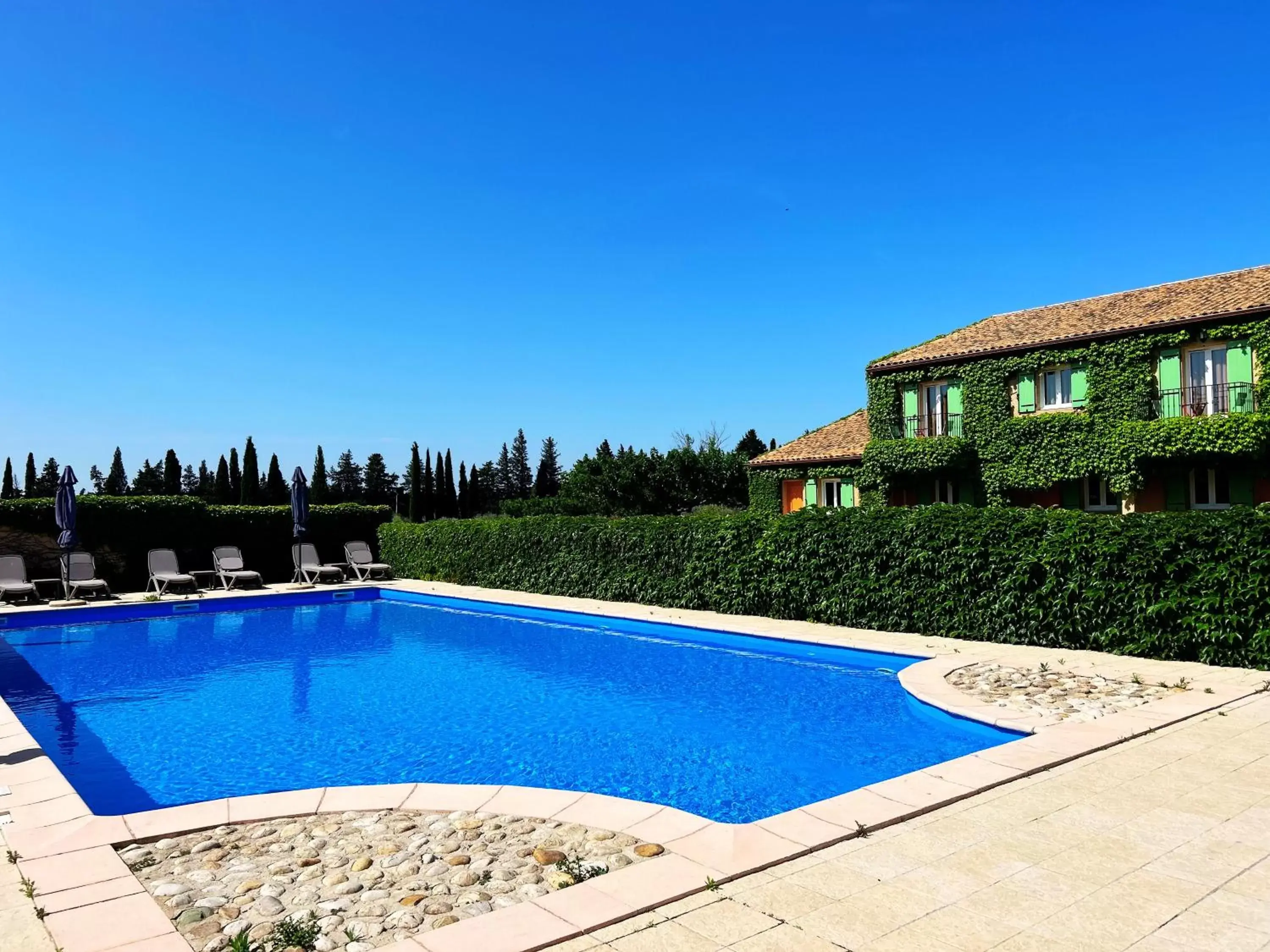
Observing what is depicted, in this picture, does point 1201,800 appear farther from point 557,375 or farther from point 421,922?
point 557,375

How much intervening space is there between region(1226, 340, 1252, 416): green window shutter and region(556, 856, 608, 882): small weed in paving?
78.5ft

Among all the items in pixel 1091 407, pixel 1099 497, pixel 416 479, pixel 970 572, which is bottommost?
pixel 970 572

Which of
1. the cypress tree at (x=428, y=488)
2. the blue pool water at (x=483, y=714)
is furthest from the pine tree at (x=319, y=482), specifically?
the blue pool water at (x=483, y=714)

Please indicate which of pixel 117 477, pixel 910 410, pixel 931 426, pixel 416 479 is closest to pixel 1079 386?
pixel 931 426

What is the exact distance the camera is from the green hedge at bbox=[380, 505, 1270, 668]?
9141 mm

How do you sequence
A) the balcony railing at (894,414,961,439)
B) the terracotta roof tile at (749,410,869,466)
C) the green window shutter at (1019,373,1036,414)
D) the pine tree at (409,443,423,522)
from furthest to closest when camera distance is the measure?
Result: 1. the pine tree at (409,443,423,522)
2. the terracotta roof tile at (749,410,869,466)
3. the balcony railing at (894,414,961,439)
4. the green window shutter at (1019,373,1036,414)

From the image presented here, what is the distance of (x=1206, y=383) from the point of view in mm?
22094

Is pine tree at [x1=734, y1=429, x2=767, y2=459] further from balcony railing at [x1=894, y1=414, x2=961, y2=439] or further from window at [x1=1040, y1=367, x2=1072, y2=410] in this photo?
window at [x1=1040, y1=367, x2=1072, y2=410]

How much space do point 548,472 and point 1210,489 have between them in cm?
6831

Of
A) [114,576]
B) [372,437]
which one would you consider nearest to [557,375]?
[372,437]

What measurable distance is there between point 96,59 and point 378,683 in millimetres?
10195

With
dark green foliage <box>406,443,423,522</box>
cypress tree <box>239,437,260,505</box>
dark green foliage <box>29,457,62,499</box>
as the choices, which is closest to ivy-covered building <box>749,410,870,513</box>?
dark green foliage <box>406,443,423,522</box>

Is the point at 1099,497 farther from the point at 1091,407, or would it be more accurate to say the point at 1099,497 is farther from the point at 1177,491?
the point at 1091,407

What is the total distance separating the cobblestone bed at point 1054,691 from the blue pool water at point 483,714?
0.63 meters
